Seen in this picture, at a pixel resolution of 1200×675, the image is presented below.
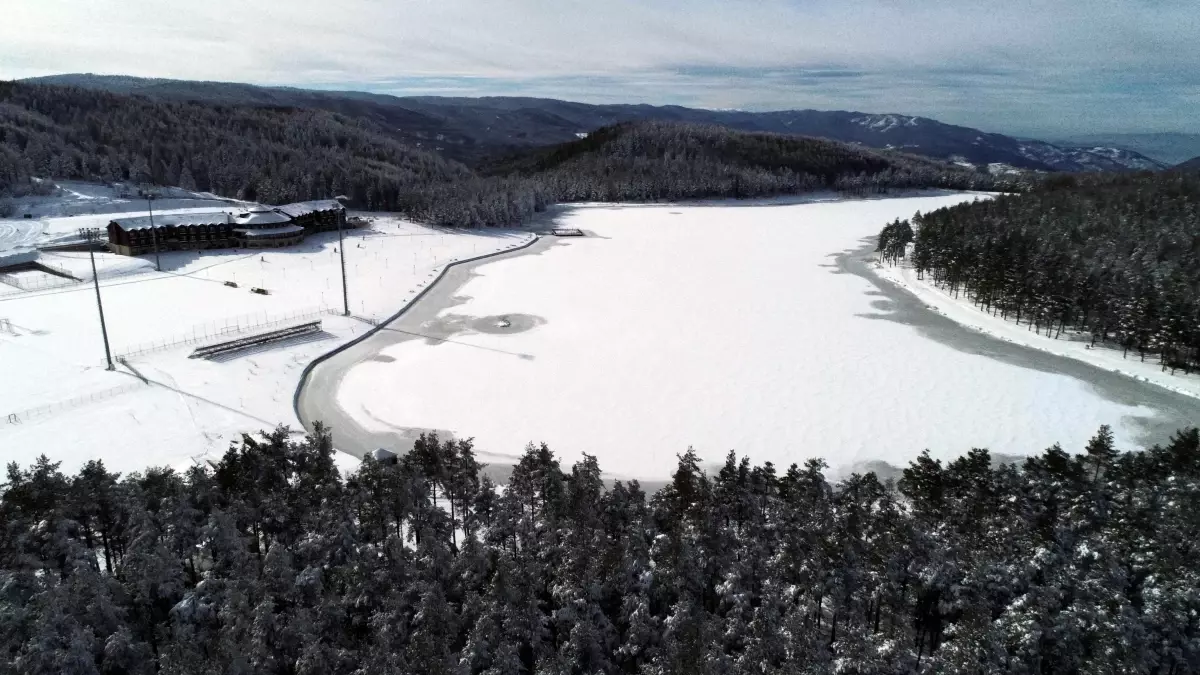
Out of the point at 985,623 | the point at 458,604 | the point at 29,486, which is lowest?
the point at 458,604

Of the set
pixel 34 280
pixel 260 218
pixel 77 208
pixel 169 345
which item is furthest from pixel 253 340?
pixel 77 208

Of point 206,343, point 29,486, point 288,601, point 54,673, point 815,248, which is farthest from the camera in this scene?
point 815,248

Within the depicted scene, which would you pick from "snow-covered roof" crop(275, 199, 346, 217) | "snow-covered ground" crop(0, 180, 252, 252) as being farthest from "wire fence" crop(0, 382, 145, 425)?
"snow-covered roof" crop(275, 199, 346, 217)

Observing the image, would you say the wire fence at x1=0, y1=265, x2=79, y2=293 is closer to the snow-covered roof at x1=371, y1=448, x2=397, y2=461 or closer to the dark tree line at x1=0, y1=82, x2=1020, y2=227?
the dark tree line at x1=0, y1=82, x2=1020, y2=227

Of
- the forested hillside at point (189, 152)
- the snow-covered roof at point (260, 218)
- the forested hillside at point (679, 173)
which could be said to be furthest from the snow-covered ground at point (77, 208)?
the forested hillside at point (679, 173)

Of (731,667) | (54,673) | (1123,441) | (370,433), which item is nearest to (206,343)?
(370,433)

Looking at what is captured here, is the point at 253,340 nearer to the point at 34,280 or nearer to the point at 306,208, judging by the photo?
the point at 34,280

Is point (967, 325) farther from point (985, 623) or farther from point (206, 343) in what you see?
point (206, 343)

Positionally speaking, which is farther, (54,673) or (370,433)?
(370,433)
